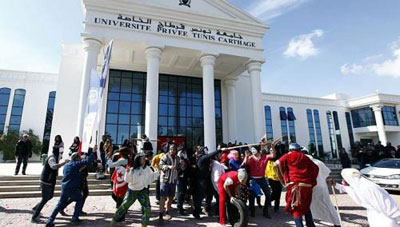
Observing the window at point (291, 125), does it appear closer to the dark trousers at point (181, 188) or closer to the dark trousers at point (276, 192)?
the dark trousers at point (276, 192)

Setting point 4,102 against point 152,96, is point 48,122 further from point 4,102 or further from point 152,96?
point 152,96

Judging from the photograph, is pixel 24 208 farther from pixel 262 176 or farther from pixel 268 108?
pixel 268 108

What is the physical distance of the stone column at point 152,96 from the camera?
1238cm

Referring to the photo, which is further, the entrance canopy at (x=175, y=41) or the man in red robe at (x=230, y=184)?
the entrance canopy at (x=175, y=41)

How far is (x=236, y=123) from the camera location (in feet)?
58.7

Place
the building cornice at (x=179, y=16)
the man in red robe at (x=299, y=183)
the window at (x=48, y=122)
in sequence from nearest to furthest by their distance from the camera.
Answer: the man in red robe at (x=299, y=183) → the building cornice at (x=179, y=16) → the window at (x=48, y=122)

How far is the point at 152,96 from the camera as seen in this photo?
1276 centimetres

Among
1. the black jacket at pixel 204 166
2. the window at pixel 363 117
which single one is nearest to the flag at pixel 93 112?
the black jacket at pixel 204 166

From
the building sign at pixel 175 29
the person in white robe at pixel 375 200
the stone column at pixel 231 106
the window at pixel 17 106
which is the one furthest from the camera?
the window at pixel 17 106

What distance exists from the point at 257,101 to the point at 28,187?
13.0 meters

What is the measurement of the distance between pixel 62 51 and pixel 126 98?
16.9 feet

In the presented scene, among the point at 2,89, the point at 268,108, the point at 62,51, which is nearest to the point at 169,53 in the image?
the point at 62,51

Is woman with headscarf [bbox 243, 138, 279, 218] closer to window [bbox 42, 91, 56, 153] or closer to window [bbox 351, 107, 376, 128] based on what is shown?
window [bbox 42, 91, 56, 153]

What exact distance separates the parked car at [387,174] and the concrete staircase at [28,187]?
1074 cm
